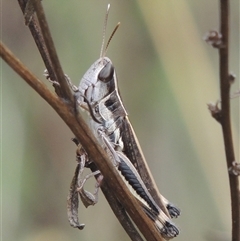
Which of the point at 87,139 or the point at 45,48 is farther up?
the point at 45,48

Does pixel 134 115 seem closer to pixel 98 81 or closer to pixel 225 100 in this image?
pixel 98 81

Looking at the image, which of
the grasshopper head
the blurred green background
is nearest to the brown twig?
the grasshopper head

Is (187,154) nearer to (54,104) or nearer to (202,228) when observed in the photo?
(202,228)

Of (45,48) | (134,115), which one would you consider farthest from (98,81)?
(134,115)

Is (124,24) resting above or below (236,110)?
above

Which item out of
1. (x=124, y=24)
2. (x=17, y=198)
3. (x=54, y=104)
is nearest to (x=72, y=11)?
(x=124, y=24)

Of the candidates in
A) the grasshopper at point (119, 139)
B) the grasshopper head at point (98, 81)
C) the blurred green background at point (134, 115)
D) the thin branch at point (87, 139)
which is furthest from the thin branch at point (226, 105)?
the blurred green background at point (134, 115)
